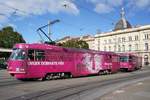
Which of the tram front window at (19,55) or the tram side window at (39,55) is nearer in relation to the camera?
the tram front window at (19,55)

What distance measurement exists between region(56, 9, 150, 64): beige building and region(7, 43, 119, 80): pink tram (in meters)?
67.0

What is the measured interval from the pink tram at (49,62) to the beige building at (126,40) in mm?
67015

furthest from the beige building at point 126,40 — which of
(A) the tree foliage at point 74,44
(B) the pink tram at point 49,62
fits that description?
(B) the pink tram at point 49,62

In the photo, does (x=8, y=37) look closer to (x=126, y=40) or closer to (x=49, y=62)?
(x=126, y=40)

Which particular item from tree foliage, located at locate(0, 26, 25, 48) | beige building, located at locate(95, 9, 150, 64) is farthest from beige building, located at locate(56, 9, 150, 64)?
tree foliage, located at locate(0, 26, 25, 48)

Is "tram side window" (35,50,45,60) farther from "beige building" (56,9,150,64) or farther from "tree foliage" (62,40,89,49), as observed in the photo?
"beige building" (56,9,150,64)

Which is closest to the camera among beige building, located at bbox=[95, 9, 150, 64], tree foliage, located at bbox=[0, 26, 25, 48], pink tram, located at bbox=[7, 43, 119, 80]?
pink tram, located at bbox=[7, 43, 119, 80]

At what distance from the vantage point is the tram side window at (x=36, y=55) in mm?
24031

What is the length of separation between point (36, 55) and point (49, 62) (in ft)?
5.77

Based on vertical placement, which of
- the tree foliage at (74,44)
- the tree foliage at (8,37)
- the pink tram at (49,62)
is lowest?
the pink tram at (49,62)

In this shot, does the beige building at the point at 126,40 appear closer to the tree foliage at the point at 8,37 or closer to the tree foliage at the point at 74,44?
the tree foliage at the point at 74,44

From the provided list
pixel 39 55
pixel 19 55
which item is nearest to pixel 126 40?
pixel 39 55

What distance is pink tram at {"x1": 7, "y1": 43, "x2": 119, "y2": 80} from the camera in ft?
77.0

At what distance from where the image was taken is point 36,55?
24547 millimetres
